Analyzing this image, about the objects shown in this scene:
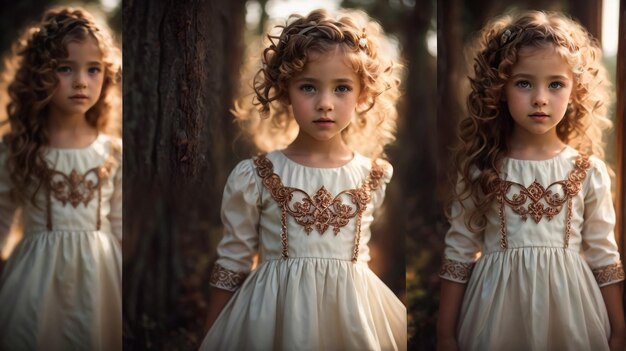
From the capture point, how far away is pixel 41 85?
3.96m

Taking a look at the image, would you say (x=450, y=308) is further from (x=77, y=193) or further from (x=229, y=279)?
(x=77, y=193)

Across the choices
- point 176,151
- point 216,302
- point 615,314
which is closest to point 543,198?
point 615,314

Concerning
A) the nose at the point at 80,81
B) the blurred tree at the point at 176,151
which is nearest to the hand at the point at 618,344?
the blurred tree at the point at 176,151

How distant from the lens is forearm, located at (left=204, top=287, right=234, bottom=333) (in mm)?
3686

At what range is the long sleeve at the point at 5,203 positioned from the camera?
3967 mm

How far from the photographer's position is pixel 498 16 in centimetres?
380

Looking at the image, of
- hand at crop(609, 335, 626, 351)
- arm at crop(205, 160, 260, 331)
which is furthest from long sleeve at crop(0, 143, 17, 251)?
hand at crop(609, 335, 626, 351)

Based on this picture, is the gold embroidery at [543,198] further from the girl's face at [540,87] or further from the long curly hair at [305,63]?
the long curly hair at [305,63]

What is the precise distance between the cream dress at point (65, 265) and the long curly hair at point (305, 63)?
806 millimetres

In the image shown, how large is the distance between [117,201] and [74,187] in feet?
0.67

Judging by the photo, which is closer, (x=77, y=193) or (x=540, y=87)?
(x=540, y=87)

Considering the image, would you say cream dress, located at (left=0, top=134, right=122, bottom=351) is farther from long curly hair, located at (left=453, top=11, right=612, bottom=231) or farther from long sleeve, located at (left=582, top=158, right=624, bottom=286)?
long sleeve, located at (left=582, top=158, right=624, bottom=286)

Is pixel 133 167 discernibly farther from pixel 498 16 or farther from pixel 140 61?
pixel 498 16

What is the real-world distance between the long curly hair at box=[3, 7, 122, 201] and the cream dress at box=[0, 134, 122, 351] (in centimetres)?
7
